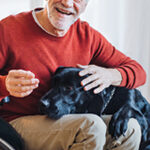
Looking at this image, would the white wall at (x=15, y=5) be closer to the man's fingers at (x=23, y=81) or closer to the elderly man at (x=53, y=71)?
the elderly man at (x=53, y=71)

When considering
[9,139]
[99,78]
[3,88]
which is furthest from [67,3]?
[9,139]

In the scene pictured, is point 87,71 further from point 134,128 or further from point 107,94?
point 134,128

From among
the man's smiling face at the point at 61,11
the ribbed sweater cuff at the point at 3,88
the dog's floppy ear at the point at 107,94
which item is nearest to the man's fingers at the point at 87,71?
the dog's floppy ear at the point at 107,94

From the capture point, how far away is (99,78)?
4.25 feet

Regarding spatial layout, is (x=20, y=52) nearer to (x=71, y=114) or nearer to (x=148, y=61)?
(x=71, y=114)

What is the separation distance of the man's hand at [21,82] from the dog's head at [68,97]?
14 cm

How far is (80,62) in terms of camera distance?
55.1 inches

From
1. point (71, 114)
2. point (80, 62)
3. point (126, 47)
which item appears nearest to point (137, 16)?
point (126, 47)

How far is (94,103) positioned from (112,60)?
355 mm

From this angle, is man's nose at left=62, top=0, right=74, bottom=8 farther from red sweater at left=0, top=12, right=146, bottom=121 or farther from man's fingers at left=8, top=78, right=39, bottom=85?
man's fingers at left=8, top=78, right=39, bottom=85

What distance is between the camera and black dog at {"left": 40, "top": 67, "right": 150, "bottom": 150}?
1.17m

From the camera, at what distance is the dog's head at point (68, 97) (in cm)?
115

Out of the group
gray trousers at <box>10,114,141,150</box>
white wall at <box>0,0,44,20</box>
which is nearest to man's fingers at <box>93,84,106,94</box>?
gray trousers at <box>10,114,141,150</box>

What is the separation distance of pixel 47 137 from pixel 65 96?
0.19m
